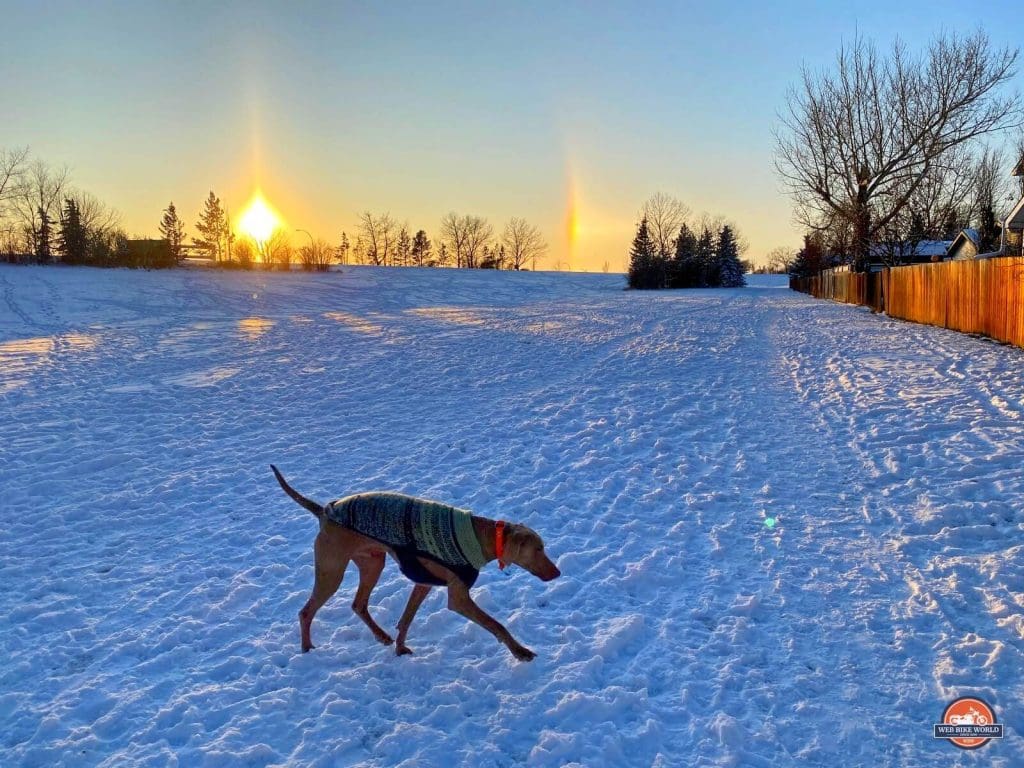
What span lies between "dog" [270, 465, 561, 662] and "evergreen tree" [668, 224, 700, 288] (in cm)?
7280

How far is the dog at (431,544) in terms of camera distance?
3.81m

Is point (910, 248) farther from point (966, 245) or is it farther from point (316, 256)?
point (316, 256)

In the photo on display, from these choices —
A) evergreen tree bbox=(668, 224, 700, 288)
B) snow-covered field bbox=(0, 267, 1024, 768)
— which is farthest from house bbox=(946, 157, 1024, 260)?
evergreen tree bbox=(668, 224, 700, 288)

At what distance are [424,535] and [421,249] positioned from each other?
103639 millimetres

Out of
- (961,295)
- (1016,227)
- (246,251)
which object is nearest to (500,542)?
(961,295)

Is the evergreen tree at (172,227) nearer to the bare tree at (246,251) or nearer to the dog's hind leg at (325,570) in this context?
the bare tree at (246,251)

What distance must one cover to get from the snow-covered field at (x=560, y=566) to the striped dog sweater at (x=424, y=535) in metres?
0.72

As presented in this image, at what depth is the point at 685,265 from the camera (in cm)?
7462

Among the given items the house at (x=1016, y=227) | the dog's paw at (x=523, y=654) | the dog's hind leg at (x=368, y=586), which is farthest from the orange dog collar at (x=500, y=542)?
the house at (x=1016, y=227)

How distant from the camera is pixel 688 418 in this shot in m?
10.2

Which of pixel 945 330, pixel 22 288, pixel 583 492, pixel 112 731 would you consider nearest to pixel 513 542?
pixel 112 731

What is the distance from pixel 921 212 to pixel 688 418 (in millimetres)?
34695

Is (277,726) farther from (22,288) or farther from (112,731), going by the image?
(22,288)

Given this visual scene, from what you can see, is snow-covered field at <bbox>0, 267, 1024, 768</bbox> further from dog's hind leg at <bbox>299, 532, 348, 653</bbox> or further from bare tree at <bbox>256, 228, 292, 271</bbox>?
bare tree at <bbox>256, 228, 292, 271</bbox>
